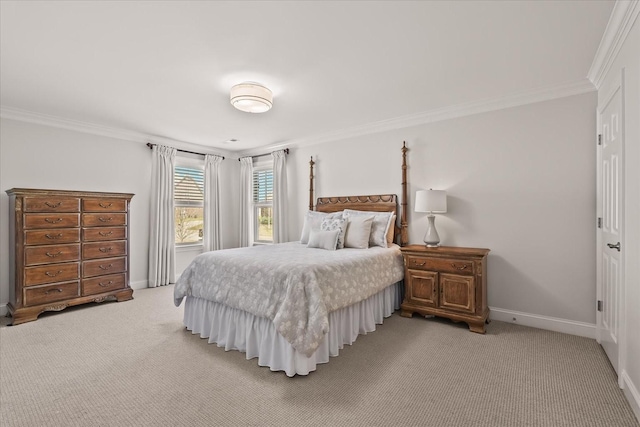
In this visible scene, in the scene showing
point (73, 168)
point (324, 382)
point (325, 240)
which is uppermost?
point (73, 168)

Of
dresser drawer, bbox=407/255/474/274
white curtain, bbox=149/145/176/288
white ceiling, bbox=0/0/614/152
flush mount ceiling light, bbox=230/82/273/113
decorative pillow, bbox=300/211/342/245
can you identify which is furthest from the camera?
white curtain, bbox=149/145/176/288

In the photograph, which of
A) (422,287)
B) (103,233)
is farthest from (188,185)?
(422,287)

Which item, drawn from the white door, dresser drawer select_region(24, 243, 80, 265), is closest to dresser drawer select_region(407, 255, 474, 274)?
the white door

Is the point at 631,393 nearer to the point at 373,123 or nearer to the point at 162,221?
the point at 373,123

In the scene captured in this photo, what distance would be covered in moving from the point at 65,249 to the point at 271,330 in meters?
3.10

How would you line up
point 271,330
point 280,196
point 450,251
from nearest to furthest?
point 271,330, point 450,251, point 280,196

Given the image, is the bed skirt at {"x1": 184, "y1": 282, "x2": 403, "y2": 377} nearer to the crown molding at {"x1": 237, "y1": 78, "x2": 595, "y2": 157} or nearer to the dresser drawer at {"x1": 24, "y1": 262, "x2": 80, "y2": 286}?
the dresser drawer at {"x1": 24, "y1": 262, "x2": 80, "y2": 286}

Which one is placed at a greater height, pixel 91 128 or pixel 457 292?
pixel 91 128

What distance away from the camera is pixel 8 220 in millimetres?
3816

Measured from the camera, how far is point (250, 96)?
296 centimetres

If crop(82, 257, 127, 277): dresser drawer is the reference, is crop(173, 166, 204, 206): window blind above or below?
above

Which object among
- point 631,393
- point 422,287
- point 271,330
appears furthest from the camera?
point 422,287

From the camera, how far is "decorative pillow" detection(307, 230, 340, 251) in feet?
11.9

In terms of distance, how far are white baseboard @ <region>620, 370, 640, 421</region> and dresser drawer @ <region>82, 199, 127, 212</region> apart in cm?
537
